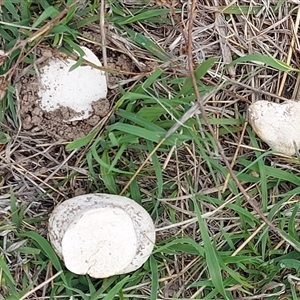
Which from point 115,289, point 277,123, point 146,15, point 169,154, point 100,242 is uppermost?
point 146,15

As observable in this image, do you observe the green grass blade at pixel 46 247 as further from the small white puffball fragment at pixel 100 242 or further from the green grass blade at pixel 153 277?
the green grass blade at pixel 153 277

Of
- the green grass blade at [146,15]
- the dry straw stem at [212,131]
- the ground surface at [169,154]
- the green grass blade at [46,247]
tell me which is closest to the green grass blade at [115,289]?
the ground surface at [169,154]

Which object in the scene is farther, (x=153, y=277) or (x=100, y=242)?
(x=153, y=277)

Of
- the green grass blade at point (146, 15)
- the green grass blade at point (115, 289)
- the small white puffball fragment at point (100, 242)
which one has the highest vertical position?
the green grass blade at point (146, 15)

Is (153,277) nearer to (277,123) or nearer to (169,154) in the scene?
(169,154)

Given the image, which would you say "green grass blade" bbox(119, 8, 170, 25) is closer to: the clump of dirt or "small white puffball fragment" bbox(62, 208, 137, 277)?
the clump of dirt

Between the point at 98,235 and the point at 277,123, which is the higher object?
the point at 277,123

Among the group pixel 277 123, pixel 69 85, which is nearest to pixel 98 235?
pixel 69 85

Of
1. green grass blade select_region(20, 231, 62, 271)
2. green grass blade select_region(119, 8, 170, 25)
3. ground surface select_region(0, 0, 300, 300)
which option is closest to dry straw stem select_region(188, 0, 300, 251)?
ground surface select_region(0, 0, 300, 300)
